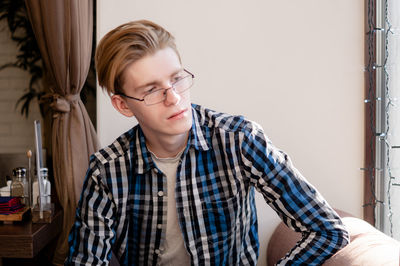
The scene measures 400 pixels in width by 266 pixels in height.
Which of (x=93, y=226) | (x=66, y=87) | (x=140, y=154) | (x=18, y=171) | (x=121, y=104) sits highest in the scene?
(x=66, y=87)

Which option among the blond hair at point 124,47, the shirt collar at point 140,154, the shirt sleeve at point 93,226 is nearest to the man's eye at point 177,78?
the blond hair at point 124,47

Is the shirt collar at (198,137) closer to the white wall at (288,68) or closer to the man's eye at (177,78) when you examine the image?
the man's eye at (177,78)

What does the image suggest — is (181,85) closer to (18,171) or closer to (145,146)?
(145,146)

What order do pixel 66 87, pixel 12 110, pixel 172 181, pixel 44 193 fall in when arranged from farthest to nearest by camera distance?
1. pixel 12 110
2. pixel 66 87
3. pixel 44 193
4. pixel 172 181

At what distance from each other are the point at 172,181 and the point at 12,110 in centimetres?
220

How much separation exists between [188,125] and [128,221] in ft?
1.36

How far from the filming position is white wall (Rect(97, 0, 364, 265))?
1835 millimetres

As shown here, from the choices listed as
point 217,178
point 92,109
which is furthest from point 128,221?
point 92,109

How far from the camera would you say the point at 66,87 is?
6.38 ft

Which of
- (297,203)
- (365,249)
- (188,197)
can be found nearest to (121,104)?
(188,197)

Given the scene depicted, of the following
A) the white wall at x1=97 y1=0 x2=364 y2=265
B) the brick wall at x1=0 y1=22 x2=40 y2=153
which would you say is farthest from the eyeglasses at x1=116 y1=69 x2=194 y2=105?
the brick wall at x1=0 y1=22 x2=40 y2=153

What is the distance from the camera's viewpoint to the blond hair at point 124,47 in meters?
1.24

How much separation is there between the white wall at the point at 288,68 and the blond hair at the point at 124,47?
1.88 ft

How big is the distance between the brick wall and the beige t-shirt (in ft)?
6.69
